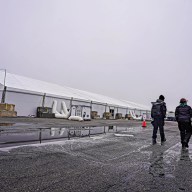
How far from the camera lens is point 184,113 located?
26.1 feet

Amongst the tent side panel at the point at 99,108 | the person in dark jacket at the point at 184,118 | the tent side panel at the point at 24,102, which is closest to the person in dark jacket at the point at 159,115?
the person in dark jacket at the point at 184,118

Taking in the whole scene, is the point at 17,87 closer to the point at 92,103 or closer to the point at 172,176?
A: the point at 92,103

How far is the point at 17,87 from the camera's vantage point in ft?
71.7

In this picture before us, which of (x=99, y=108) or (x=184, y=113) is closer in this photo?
(x=184, y=113)

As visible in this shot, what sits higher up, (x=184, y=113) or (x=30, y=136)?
(x=184, y=113)

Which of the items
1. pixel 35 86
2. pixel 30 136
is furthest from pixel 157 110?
pixel 35 86

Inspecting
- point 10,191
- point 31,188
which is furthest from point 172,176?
point 10,191

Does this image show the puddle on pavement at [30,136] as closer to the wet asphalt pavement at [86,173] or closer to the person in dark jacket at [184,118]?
the wet asphalt pavement at [86,173]

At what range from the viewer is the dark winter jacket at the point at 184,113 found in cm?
786

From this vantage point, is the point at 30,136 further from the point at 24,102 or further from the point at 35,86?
the point at 35,86

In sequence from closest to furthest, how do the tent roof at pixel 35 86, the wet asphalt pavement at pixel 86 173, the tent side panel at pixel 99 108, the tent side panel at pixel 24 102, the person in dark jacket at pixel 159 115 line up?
1. the wet asphalt pavement at pixel 86 173
2. the person in dark jacket at pixel 159 115
3. the tent side panel at pixel 24 102
4. the tent roof at pixel 35 86
5. the tent side panel at pixel 99 108

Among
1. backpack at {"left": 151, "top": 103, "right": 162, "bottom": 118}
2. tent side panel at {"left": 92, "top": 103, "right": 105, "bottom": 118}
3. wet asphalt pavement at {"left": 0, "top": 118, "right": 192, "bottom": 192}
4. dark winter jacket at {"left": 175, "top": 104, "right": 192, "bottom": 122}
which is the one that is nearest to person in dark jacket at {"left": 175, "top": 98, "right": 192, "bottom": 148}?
dark winter jacket at {"left": 175, "top": 104, "right": 192, "bottom": 122}

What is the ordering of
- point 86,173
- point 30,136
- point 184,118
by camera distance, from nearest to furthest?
point 86,173, point 30,136, point 184,118

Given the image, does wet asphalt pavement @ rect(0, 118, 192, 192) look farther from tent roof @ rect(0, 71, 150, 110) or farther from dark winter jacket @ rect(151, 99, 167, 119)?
tent roof @ rect(0, 71, 150, 110)
